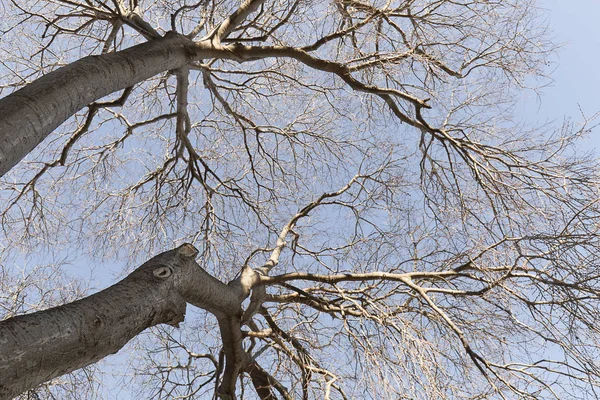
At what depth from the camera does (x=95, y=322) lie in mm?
2496

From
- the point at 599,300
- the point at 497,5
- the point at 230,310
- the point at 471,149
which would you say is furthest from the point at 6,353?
the point at 497,5

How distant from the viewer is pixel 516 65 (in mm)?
4750

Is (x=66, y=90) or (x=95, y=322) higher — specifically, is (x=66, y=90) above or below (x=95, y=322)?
above

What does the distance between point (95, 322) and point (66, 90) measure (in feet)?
4.51

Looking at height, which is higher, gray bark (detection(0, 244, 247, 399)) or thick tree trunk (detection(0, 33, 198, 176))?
thick tree trunk (detection(0, 33, 198, 176))

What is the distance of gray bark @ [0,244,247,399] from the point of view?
219 cm

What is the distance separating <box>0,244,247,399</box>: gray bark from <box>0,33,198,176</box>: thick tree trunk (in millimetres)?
807

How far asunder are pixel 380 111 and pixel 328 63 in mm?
1146

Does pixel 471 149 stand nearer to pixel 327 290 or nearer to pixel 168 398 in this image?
pixel 327 290

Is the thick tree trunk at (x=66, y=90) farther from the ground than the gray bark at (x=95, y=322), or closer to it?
farther from the ground

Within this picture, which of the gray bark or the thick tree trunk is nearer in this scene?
the gray bark

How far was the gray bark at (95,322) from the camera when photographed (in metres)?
2.19

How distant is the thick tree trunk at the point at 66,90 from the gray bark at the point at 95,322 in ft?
2.65

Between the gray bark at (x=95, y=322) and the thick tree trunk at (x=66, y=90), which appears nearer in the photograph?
the gray bark at (x=95, y=322)
